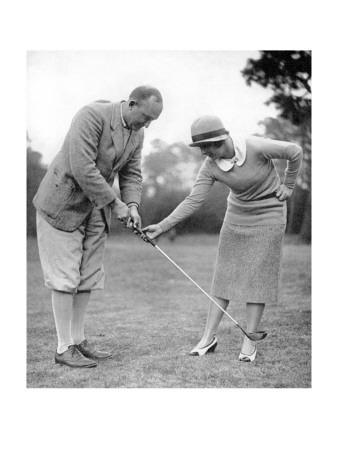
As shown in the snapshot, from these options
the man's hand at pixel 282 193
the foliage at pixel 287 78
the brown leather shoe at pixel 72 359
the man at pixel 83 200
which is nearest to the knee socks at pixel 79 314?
the man at pixel 83 200

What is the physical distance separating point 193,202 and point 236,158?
34cm

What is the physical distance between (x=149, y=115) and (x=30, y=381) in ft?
4.83

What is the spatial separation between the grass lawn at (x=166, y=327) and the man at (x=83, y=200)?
18cm

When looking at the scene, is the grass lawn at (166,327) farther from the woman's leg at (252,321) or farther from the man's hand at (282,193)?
the man's hand at (282,193)

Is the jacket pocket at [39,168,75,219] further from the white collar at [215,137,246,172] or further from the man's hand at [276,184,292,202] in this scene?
the man's hand at [276,184,292,202]

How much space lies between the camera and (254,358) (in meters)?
3.44

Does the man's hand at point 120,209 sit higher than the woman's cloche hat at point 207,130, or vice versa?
the woman's cloche hat at point 207,130

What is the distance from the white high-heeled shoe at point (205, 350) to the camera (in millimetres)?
3459

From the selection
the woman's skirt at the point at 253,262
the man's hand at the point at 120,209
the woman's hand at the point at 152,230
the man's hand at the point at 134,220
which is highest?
the man's hand at the point at 120,209

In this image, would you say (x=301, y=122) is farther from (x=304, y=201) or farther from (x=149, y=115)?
(x=149, y=115)

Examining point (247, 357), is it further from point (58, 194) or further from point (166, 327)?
point (58, 194)

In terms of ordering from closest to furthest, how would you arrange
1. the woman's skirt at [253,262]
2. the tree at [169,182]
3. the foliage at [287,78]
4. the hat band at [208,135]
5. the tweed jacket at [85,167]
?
1. the tweed jacket at [85,167]
2. the hat band at [208,135]
3. the woman's skirt at [253,262]
4. the foliage at [287,78]
5. the tree at [169,182]

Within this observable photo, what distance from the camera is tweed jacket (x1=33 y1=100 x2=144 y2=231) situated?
10.4 ft
